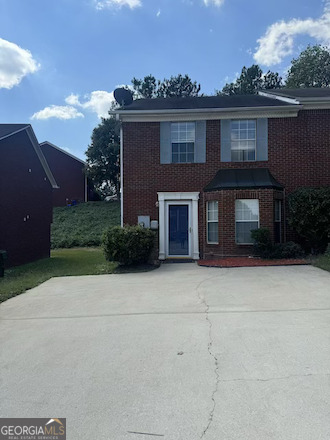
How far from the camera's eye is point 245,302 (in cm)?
574

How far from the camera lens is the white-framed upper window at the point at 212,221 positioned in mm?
11594

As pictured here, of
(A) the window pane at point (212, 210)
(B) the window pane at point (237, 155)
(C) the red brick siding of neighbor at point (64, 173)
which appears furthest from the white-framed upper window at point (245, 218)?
(C) the red brick siding of neighbor at point (64, 173)

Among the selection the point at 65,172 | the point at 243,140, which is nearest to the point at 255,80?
the point at 65,172

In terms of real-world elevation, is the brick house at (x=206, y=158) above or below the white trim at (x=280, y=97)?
below

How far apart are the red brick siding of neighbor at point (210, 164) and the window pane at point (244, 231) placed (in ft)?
3.00

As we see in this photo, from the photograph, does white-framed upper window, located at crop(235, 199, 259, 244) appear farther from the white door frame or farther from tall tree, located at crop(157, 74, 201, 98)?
tall tree, located at crop(157, 74, 201, 98)

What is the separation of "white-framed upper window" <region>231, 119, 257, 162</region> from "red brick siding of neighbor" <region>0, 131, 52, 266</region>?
392 inches

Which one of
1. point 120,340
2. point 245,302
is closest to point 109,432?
point 120,340

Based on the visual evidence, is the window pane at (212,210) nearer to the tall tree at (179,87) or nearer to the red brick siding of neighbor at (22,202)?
the red brick siding of neighbor at (22,202)

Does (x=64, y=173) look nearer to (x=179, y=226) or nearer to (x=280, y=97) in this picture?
(x=179, y=226)

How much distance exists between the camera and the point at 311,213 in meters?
10.4

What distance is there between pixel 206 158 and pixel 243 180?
1.71 meters

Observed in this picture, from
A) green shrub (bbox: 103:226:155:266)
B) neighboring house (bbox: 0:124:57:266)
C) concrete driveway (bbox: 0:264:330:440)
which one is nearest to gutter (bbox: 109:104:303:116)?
green shrub (bbox: 103:226:155:266)

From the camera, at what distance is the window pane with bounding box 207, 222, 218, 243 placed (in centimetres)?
Result: 1159
